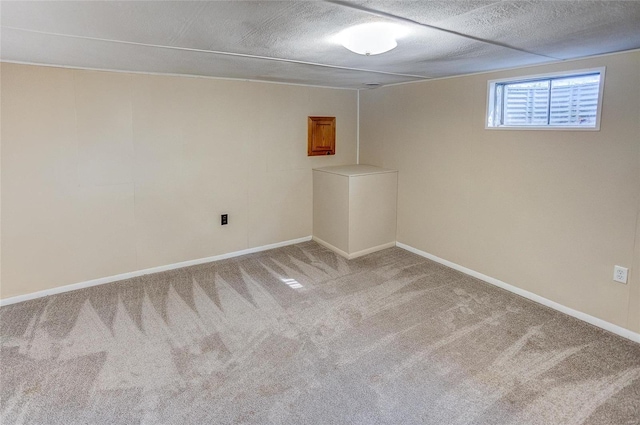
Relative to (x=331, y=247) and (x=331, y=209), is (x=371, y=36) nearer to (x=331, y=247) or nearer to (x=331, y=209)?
(x=331, y=209)

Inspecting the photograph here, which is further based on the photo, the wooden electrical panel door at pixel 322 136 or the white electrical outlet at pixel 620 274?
the wooden electrical panel door at pixel 322 136

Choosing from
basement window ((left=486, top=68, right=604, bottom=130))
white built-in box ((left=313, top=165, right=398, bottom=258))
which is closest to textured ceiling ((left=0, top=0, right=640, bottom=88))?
basement window ((left=486, top=68, right=604, bottom=130))

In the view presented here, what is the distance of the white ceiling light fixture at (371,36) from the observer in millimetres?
1910

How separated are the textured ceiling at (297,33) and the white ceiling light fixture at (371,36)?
0.22 feet

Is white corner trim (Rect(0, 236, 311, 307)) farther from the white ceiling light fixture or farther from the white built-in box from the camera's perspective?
the white ceiling light fixture

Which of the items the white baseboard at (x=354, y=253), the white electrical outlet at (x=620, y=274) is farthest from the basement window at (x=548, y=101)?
the white baseboard at (x=354, y=253)

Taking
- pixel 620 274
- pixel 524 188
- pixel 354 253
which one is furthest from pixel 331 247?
pixel 620 274

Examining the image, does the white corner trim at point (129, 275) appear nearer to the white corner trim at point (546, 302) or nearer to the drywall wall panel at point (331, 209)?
the drywall wall panel at point (331, 209)

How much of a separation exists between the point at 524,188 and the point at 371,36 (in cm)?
Answer: 202

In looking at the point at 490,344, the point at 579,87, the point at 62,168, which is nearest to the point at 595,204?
the point at 579,87

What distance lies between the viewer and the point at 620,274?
2725 millimetres

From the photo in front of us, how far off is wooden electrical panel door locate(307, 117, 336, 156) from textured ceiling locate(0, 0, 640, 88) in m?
1.41

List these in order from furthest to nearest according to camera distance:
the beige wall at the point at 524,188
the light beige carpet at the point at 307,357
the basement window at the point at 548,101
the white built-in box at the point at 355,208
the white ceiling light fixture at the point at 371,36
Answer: the white built-in box at the point at 355,208 < the basement window at the point at 548,101 < the beige wall at the point at 524,188 < the light beige carpet at the point at 307,357 < the white ceiling light fixture at the point at 371,36

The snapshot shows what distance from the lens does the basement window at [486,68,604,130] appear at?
2795 millimetres
